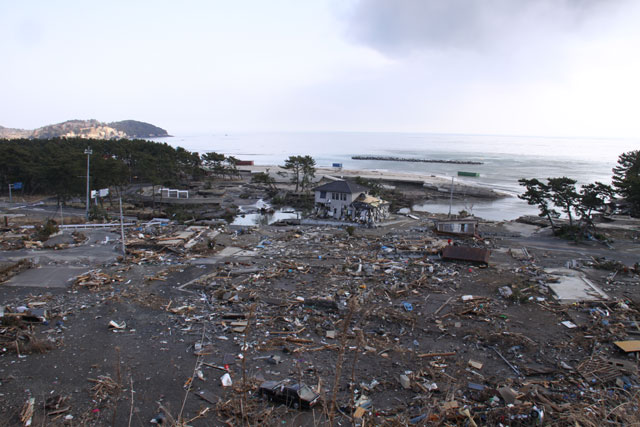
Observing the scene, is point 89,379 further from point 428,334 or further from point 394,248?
point 394,248

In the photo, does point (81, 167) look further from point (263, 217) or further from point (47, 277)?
point (47, 277)

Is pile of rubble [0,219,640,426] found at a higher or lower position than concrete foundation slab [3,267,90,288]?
higher

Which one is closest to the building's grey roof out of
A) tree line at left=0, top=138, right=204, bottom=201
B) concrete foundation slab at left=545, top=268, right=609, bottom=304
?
concrete foundation slab at left=545, top=268, right=609, bottom=304

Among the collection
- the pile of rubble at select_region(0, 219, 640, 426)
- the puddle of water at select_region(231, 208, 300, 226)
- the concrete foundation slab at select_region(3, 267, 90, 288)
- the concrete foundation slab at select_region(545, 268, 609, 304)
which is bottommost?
the puddle of water at select_region(231, 208, 300, 226)

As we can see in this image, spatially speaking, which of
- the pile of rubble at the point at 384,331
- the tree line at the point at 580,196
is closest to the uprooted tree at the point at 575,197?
the tree line at the point at 580,196

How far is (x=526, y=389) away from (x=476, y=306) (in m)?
4.63

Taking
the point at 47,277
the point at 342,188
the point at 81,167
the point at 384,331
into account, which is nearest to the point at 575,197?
the point at 342,188

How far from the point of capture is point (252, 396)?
7.91 meters

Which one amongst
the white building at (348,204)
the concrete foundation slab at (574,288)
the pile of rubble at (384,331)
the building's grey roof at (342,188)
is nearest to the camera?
the pile of rubble at (384,331)

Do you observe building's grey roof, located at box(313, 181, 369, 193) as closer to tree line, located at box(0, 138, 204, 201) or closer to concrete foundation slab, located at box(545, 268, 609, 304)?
concrete foundation slab, located at box(545, 268, 609, 304)

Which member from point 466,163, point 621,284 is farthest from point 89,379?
point 466,163

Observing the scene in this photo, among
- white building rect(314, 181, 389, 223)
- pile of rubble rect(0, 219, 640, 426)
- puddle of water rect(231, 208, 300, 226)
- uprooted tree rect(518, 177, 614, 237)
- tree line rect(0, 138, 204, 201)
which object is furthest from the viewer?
puddle of water rect(231, 208, 300, 226)

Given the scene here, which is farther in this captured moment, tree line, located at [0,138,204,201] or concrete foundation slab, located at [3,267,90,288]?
tree line, located at [0,138,204,201]

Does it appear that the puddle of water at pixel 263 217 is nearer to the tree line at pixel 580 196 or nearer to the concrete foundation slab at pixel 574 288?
the tree line at pixel 580 196
